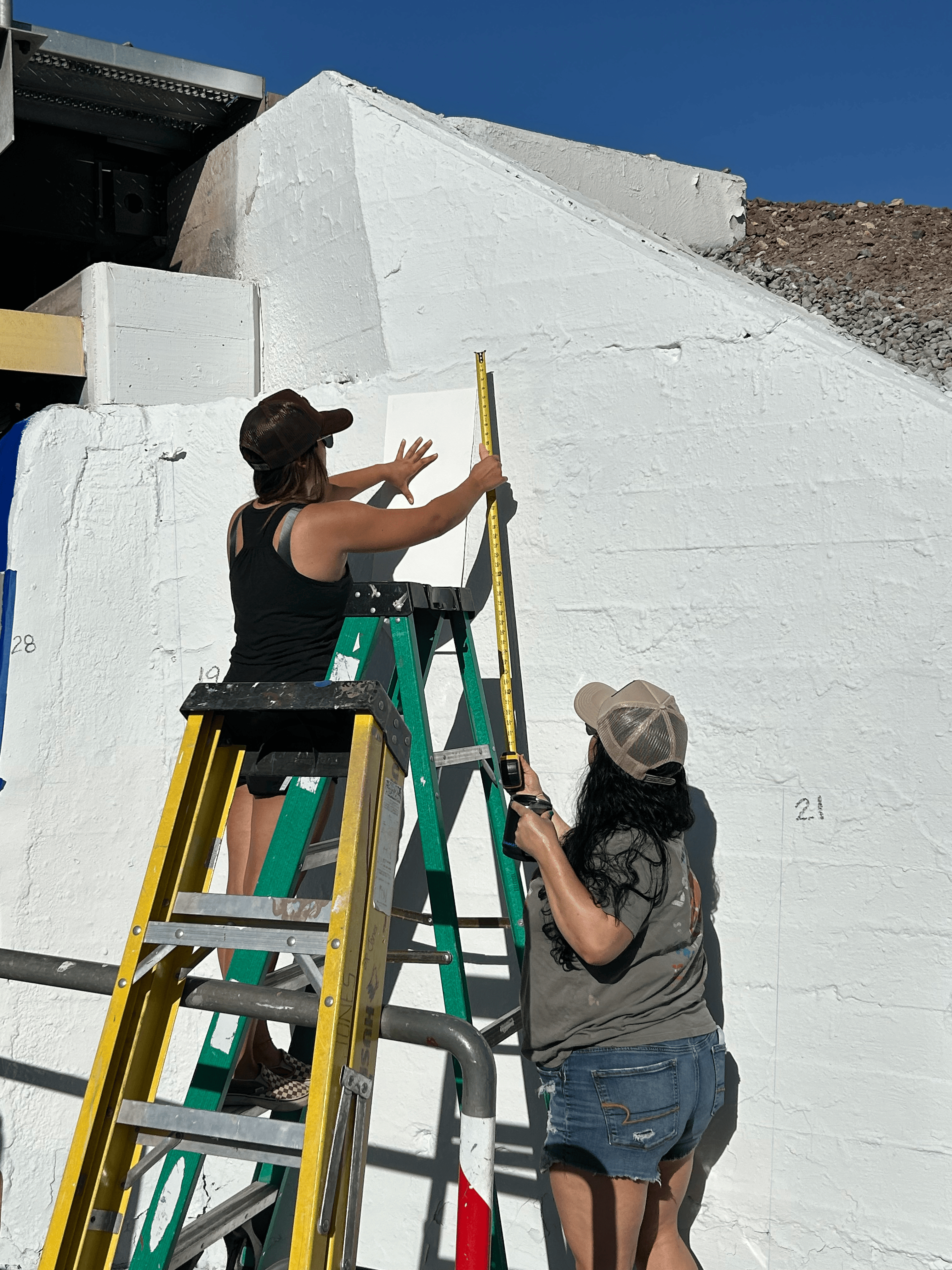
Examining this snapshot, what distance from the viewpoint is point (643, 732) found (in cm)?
224

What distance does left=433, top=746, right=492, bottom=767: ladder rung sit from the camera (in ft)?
8.53

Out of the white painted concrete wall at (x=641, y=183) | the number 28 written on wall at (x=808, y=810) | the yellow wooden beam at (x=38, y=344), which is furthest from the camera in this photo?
the white painted concrete wall at (x=641, y=183)

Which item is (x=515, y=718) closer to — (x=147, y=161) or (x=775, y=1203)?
(x=775, y=1203)

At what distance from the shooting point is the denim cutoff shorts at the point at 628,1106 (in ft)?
6.87

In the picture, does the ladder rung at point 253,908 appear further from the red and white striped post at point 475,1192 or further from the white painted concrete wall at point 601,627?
the white painted concrete wall at point 601,627

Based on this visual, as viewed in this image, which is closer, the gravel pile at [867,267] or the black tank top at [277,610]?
the black tank top at [277,610]

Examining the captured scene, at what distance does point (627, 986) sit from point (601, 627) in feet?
3.51

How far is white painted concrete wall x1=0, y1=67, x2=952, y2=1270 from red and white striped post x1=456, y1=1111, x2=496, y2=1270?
1.30 m

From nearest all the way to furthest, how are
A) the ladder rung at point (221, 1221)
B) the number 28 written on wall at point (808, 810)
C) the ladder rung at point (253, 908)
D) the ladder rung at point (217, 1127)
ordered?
A: the ladder rung at point (217, 1127) → the ladder rung at point (253, 908) → the ladder rung at point (221, 1221) → the number 28 written on wall at point (808, 810)

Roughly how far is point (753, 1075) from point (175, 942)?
167 cm

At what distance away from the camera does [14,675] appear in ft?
11.4

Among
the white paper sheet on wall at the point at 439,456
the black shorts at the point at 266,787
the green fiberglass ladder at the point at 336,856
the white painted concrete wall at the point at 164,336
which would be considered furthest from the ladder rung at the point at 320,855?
the white painted concrete wall at the point at 164,336

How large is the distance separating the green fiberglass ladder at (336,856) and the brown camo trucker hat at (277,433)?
37cm

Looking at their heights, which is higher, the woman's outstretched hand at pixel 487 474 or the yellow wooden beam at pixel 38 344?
the yellow wooden beam at pixel 38 344
